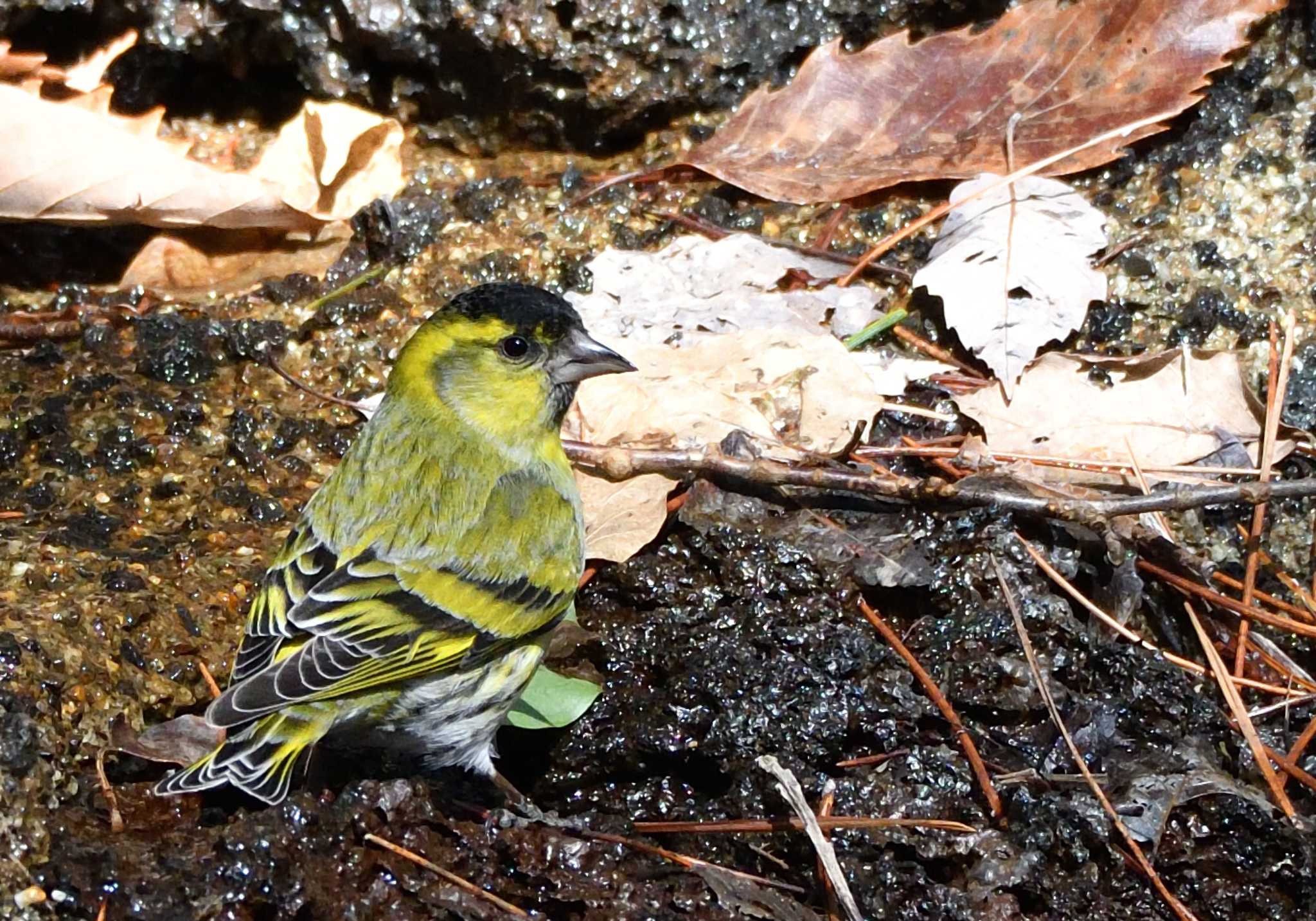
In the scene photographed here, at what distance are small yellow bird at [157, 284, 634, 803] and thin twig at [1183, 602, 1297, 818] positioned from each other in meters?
1.76

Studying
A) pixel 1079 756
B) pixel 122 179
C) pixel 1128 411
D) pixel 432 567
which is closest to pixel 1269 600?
pixel 1128 411

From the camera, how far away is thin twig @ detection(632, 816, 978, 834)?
3.51 meters

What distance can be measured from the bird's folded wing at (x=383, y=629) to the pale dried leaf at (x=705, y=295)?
1.22 meters

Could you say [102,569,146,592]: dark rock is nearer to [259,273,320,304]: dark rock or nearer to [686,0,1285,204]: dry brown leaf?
[259,273,320,304]: dark rock

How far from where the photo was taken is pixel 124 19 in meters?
5.14

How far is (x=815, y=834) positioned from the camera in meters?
3.31

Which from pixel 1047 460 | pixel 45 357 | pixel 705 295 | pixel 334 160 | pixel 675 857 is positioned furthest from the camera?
pixel 334 160

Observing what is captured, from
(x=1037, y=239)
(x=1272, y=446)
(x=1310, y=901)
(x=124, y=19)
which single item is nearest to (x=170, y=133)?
(x=124, y=19)

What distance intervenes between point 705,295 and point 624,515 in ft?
3.26

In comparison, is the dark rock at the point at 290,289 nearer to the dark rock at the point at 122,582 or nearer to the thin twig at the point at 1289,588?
the dark rock at the point at 122,582

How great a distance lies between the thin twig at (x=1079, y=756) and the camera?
338 cm

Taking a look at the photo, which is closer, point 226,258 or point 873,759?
point 873,759

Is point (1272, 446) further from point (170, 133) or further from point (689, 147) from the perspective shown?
point (170, 133)

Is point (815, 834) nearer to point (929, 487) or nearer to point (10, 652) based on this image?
point (929, 487)
